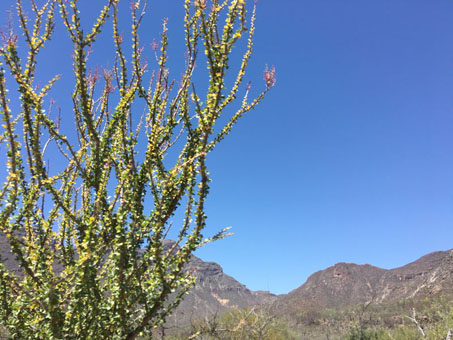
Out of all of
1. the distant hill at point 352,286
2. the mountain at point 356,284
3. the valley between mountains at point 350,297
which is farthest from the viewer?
the mountain at point 356,284

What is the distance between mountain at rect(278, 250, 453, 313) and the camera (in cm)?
8106

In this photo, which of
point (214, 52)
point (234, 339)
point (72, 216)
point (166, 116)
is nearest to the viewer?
point (214, 52)

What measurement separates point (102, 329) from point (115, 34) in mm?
3059

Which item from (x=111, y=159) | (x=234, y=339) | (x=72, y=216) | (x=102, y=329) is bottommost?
(x=234, y=339)

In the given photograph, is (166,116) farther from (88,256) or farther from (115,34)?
(88,256)

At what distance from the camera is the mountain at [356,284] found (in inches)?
3191

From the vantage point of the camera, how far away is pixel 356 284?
342 ft

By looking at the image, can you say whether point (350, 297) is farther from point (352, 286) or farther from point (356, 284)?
point (356, 284)

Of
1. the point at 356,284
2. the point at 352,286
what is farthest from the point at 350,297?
the point at 356,284

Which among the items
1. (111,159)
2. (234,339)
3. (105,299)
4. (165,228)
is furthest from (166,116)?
(234,339)

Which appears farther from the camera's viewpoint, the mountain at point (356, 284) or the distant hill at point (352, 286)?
the mountain at point (356, 284)

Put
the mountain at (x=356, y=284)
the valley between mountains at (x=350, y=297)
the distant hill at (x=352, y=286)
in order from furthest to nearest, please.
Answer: the mountain at (x=356, y=284)
the distant hill at (x=352, y=286)
the valley between mountains at (x=350, y=297)

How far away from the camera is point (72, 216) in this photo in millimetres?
3613

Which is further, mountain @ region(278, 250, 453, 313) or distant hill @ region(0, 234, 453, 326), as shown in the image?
mountain @ region(278, 250, 453, 313)
